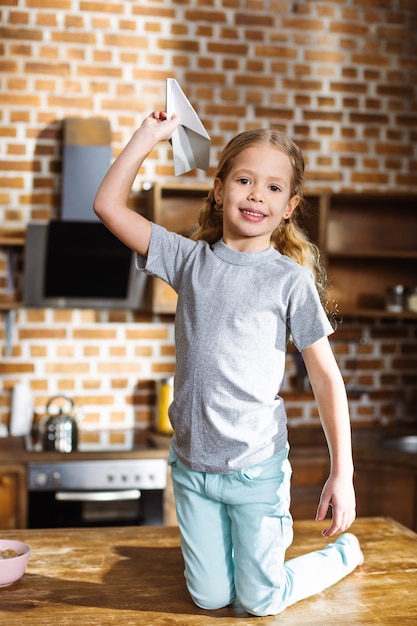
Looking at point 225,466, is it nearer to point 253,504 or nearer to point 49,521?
point 253,504

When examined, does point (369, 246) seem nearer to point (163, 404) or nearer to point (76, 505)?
point (163, 404)

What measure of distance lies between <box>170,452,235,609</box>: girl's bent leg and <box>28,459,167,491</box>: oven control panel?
1.35 m

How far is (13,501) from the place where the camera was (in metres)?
3.07

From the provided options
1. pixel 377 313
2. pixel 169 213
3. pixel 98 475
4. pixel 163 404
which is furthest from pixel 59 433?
pixel 377 313

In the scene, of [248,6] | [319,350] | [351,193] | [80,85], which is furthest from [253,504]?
[248,6]

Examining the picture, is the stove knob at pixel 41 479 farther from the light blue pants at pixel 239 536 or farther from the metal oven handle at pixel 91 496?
the light blue pants at pixel 239 536

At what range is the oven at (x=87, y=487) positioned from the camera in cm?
308

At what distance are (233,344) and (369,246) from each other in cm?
228

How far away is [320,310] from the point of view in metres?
1.75

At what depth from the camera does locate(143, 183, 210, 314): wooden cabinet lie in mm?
3408

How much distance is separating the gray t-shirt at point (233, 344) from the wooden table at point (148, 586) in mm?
356

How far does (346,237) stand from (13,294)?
1.66 metres

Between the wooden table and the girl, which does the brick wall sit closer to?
the wooden table

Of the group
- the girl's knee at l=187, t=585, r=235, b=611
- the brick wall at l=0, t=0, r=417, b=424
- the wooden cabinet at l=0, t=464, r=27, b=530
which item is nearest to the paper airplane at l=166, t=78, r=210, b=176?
the girl's knee at l=187, t=585, r=235, b=611
